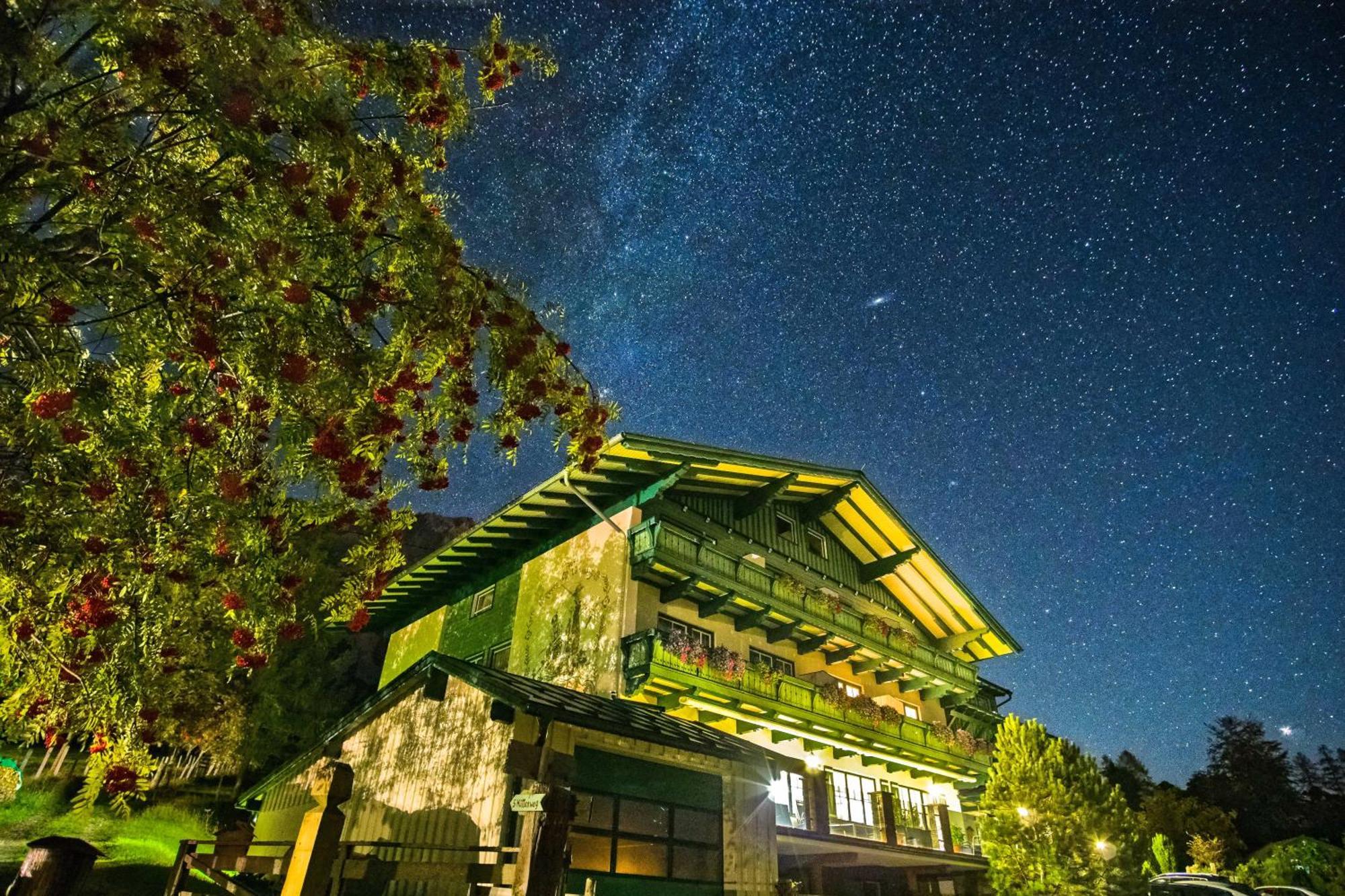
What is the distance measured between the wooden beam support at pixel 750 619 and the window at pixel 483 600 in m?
8.40

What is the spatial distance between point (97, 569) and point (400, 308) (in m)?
3.69

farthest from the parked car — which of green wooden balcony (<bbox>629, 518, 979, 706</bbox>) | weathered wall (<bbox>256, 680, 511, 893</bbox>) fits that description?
weathered wall (<bbox>256, 680, 511, 893</bbox>)

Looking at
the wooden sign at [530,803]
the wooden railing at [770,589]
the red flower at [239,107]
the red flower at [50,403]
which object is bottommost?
the wooden sign at [530,803]

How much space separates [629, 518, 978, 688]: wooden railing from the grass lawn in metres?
13.3

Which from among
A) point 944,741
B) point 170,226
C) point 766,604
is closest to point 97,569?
point 170,226

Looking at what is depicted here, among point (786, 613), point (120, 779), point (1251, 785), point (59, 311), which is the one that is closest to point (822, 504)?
point (786, 613)

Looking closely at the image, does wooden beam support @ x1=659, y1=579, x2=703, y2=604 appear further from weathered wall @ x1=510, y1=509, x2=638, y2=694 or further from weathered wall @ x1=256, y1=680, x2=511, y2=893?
weathered wall @ x1=256, y1=680, x2=511, y2=893

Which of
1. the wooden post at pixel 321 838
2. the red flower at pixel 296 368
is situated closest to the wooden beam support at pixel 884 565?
the wooden post at pixel 321 838

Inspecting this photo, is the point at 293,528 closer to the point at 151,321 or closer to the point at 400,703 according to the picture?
the point at 151,321

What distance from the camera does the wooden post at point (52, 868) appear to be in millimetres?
6391

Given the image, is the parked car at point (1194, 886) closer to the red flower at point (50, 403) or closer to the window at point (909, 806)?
the window at point (909, 806)

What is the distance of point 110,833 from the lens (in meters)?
20.3

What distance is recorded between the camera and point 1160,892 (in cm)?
2038

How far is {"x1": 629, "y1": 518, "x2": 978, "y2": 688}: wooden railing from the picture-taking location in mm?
18688
